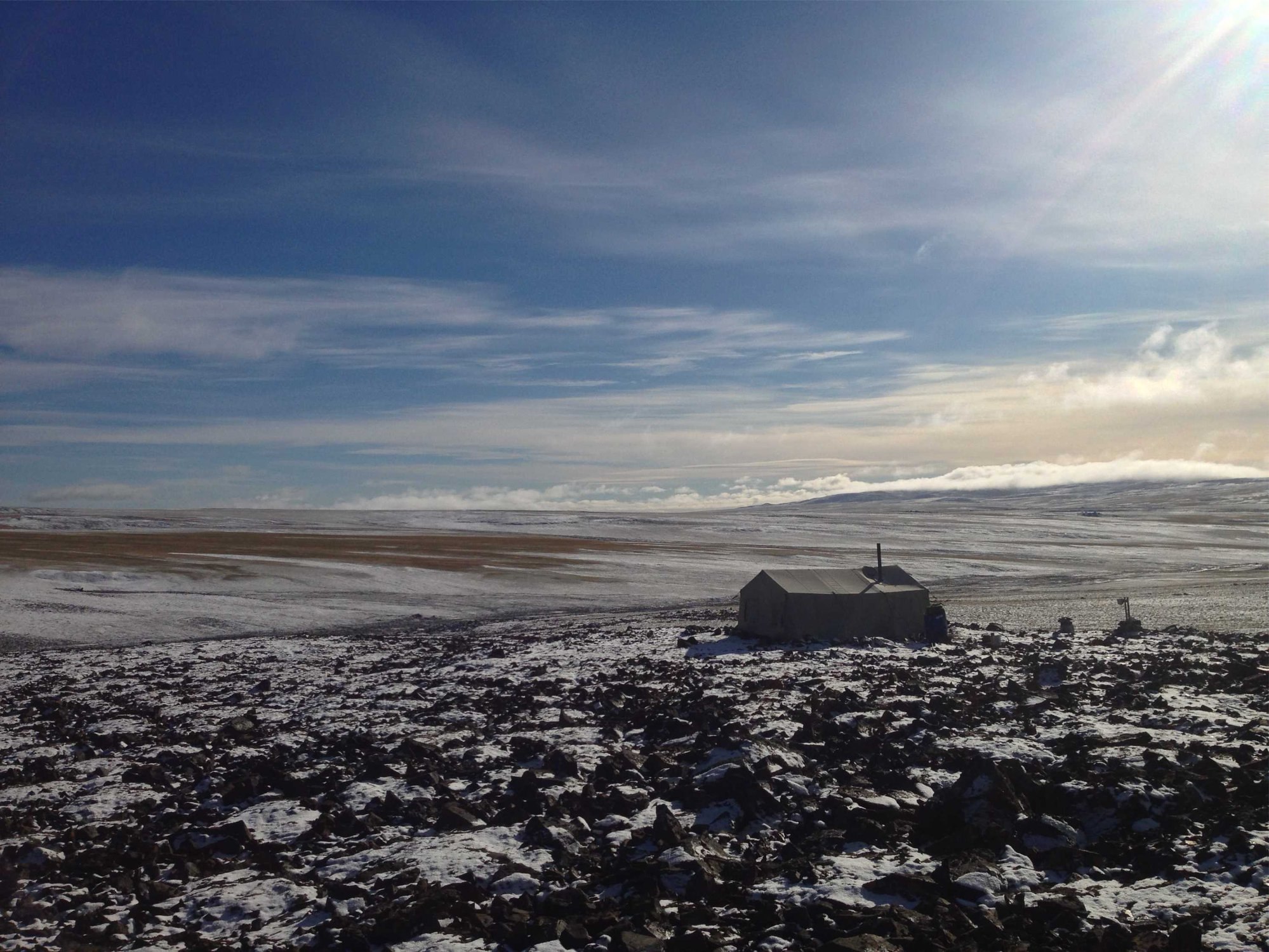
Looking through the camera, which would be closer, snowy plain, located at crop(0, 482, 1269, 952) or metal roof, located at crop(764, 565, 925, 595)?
snowy plain, located at crop(0, 482, 1269, 952)

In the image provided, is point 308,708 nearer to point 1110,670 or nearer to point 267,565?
point 1110,670

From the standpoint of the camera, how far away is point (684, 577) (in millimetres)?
61188

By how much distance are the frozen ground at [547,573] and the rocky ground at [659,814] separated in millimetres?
17622

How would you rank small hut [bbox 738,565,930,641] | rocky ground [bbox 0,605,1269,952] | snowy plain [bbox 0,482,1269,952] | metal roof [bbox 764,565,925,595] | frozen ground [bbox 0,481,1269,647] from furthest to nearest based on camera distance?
frozen ground [bbox 0,481,1269,647]
metal roof [bbox 764,565,925,595]
small hut [bbox 738,565,930,641]
snowy plain [bbox 0,482,1269,952]
rocky ground [bbox 0,605,1269,952]

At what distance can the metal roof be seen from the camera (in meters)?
30.8

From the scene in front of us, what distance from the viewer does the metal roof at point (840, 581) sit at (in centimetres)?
3077

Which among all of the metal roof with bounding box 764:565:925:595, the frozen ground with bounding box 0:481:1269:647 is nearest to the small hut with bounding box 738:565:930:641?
the metal roof with bounding box 764:565:925:595

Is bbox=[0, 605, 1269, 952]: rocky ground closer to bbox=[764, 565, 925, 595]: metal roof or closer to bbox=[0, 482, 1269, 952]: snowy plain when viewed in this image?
bbox=[0, 482, 1269, 952]: snowy plain

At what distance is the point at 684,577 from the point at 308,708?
41619 millimetres

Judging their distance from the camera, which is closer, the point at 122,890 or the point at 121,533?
the point at 122,890

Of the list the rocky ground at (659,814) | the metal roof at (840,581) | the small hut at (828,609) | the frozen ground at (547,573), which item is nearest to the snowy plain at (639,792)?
the rocky ground at (659,814)

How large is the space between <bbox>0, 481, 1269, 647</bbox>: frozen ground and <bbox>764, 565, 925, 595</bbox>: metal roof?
23.9 ft

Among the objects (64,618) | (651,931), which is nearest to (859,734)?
(651,931)

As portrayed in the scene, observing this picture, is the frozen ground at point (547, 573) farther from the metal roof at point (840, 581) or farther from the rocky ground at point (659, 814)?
the rocky ground at point (659, 814)
